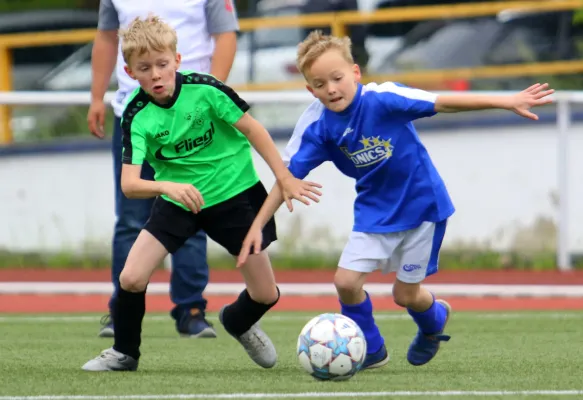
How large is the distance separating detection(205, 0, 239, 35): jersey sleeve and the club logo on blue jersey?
167 centimetres

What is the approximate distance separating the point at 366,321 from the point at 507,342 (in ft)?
4.32

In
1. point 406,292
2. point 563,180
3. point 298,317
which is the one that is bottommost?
point 298,317

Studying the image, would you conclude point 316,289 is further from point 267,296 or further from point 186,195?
point 186,195

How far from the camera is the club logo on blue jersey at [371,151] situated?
577cm

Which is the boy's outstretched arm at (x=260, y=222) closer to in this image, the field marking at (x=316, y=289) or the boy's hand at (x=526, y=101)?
the boy's hand at (x=526, y=101)

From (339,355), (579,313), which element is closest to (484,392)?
(339,355)

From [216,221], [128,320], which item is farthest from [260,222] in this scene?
[128,320]

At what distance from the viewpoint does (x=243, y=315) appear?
597 centimetres

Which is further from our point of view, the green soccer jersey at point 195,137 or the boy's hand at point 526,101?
the green soccer jersey at point 195,137

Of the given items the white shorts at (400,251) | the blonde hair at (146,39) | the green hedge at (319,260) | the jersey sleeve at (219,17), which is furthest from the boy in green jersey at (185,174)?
the green hedge at (319,260)

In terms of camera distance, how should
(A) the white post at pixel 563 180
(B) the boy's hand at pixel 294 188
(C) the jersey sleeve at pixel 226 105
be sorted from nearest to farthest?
(B) the boy's hand at pixel 294 188
(C) the jersey sleeve at pixel 226 105
(A) the white post at pixel 563 180

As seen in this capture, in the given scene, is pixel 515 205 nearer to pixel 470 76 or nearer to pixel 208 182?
pixel 470 76

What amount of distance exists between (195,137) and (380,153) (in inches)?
31.2

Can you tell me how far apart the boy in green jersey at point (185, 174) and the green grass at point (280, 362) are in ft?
0.77
